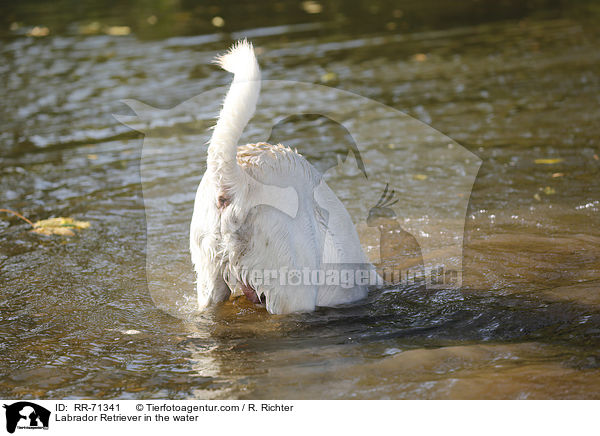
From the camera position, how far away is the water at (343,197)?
13.1 ft

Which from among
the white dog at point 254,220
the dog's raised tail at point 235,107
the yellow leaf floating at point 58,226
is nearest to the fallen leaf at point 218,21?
the yellow leaf floating at point 58,226

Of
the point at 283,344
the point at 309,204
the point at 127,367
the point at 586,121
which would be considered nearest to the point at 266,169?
the point at 309,204

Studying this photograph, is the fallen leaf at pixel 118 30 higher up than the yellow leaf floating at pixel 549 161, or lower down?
higher up

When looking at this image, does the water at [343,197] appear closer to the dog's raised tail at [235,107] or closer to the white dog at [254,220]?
the white dog at [254,220]

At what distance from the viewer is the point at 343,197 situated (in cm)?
711

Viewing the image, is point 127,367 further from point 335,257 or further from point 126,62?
point 126,62

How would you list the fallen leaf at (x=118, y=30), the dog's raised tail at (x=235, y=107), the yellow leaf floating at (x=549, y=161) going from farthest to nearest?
1. the fallen leaf at (x=118, y=30)
2. the yellow leaf floating at (x=549, y=161)
3. the dog's raised tail at (x=235, y=107)

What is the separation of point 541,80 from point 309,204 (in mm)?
7128

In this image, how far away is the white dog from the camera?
404 cm

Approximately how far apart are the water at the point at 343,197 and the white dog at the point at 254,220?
29 centimetres
